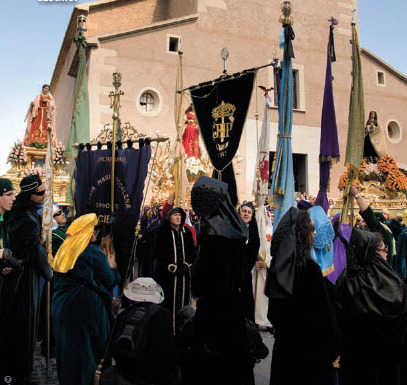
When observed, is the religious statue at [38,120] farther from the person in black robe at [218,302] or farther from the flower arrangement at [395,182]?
the person in black robe at [218,302]

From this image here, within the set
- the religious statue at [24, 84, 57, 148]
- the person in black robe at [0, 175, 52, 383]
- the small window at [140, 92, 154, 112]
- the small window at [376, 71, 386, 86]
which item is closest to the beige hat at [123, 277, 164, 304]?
the person in black robe at [0, 175, 52, 383]

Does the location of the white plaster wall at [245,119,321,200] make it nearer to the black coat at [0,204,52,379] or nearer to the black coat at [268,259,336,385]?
the black coat at [0,204,52,379]

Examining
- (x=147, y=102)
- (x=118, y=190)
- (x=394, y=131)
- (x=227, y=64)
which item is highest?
(x=227, y=64)

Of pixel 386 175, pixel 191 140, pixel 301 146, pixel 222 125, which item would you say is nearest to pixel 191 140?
pixel 191 140

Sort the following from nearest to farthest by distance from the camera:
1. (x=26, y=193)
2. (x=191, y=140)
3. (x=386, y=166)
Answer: (x=26, y=193)
(x=191, y=140)
(x=386, y=166)

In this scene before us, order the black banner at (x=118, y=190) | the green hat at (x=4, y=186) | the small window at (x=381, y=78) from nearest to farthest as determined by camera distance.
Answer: the green hat at (x=4, y=186) < the black banner at (x=118, y=190) < the small window at (x=381, y=78)

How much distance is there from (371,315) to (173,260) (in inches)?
119

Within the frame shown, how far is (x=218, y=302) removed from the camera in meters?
2.97

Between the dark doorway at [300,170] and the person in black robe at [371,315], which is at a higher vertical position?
the dark doorway at [300,170]

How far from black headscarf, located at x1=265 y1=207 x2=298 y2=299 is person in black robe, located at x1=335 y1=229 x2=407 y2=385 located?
0.61 m

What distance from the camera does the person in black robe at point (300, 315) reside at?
305 centimetres

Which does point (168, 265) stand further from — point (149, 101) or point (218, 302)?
point (149, 101)

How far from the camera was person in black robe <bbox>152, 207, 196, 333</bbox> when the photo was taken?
567cm

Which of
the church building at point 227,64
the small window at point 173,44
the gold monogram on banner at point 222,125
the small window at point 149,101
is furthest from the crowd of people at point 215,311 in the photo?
the small window at point 173,44
